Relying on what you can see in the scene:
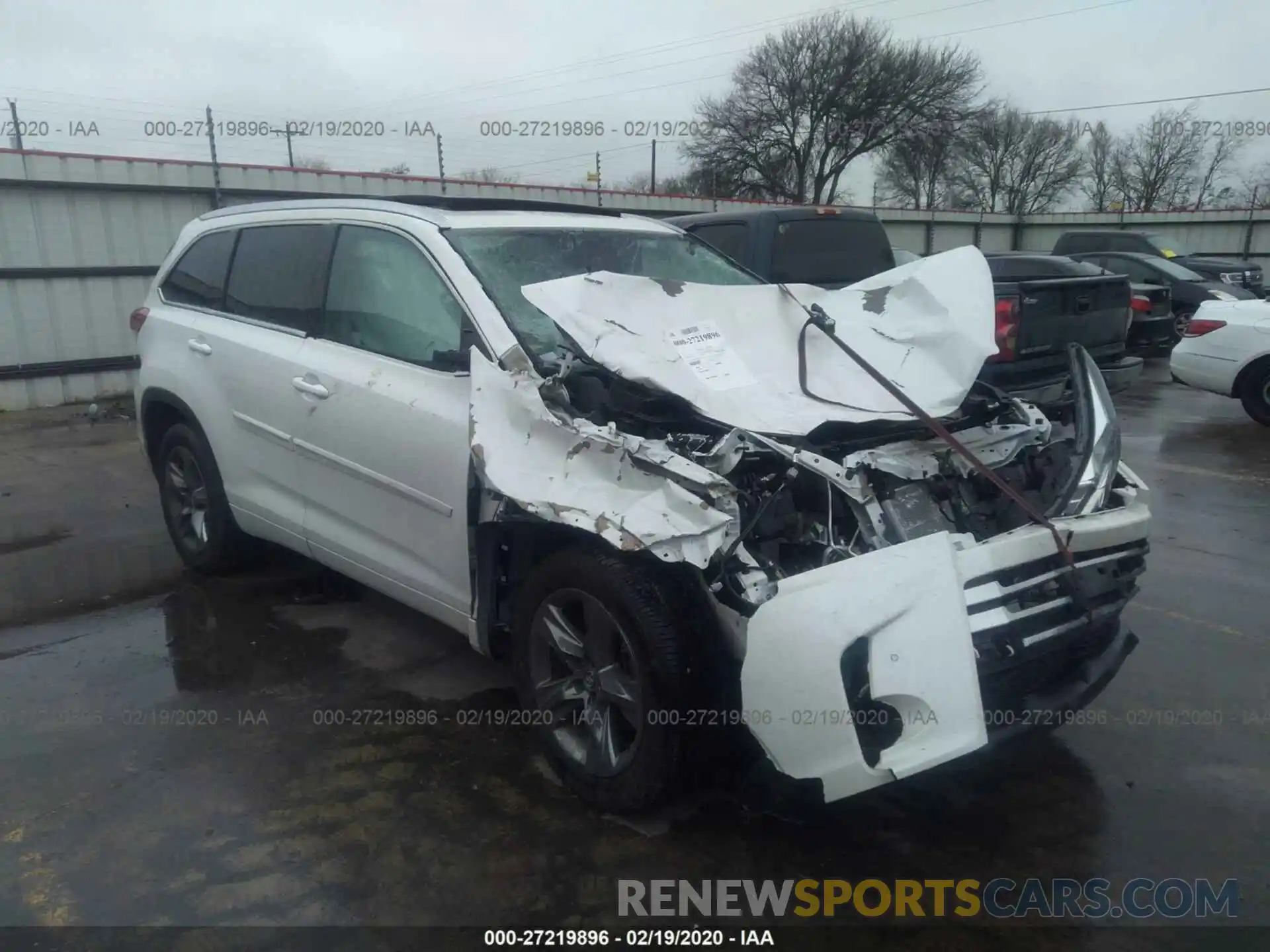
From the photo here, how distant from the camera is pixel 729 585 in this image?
2615 millimetres

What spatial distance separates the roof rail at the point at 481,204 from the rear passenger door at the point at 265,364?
15.1 inches

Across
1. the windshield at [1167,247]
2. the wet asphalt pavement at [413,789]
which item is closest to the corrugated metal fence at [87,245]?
the wet asphalt pavement at [413,789]

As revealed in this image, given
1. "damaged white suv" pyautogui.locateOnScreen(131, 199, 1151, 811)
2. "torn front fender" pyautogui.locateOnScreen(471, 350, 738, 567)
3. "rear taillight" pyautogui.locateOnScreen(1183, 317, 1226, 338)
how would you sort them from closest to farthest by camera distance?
"damaged white suv" pyautogui.locateOnScreen(131, 199, 1151, 811), "torn front fender" pyautogui.locateOnScreen(471, 350, 738, 567), "rear taillight" pyautogui.locateOnScreen(1183, 317, 1226, 338)

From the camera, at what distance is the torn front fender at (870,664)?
229 centimetres

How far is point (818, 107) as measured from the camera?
33.9 meters

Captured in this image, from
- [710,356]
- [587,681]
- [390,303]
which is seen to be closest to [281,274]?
[390,303]

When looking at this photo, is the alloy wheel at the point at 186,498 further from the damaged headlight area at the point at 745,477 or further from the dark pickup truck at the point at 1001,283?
the dark pickup truck at the point at 1001,283

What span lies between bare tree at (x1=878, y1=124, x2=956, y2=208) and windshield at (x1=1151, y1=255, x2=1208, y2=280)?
67.4 ft

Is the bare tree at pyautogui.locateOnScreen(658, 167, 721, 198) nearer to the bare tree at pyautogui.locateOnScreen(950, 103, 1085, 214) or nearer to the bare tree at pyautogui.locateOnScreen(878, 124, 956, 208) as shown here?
the bare tree at pyautogui.locateOnScreen(878, 124, 956, 208)

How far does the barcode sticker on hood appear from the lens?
3.04 metres

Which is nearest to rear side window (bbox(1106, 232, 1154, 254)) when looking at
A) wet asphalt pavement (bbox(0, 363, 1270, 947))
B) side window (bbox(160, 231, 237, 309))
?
wet asphalt pavement (bbox(0, 363, 1270, 947))

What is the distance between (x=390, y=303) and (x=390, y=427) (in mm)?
538

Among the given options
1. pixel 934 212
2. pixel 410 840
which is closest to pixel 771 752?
pixel 410 840

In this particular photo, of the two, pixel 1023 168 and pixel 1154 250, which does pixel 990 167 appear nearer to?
pixel 1023 168
